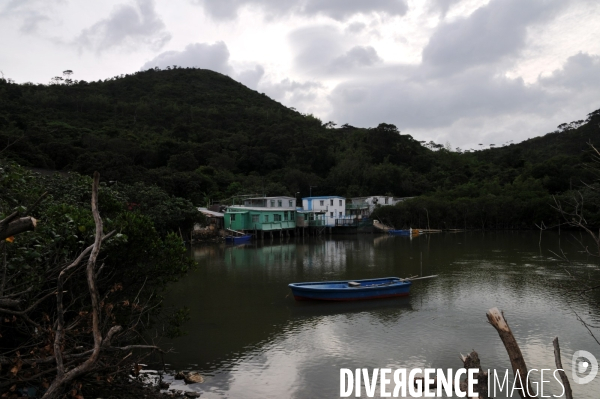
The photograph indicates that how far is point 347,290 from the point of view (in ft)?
48.3

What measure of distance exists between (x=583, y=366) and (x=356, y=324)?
5.32 metres

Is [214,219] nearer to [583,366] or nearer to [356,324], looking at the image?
[356,324]

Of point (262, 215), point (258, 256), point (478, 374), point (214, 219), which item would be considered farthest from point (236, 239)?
point (478, 374)

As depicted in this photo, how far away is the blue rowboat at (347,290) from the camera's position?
48.0 feet

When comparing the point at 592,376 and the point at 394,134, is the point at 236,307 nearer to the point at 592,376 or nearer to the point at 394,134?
the point at 592,376

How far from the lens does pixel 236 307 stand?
14.3 meters

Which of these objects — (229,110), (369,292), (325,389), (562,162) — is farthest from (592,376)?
(229,110)

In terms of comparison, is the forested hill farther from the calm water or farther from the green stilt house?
the calm water

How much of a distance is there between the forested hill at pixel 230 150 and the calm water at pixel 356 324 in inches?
917

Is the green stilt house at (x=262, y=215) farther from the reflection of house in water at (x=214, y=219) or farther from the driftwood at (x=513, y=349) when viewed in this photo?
the driftwood at (x=513, y=349)

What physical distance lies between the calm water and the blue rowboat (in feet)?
0.85

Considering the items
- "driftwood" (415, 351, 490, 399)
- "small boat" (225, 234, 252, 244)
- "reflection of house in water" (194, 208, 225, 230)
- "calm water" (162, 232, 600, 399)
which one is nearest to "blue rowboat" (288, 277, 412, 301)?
"calm water" (162, 232, 600, 399)

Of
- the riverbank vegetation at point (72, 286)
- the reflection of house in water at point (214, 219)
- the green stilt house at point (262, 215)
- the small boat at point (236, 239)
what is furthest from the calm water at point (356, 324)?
the green stilt house at point (262, 215)

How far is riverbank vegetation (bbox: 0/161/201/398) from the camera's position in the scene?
357 cm
